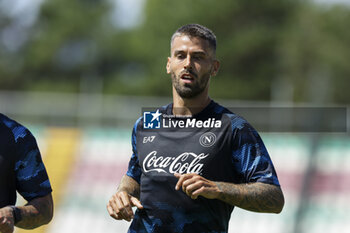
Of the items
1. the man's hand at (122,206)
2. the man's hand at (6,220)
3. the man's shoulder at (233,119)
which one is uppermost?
the man's shoulder at (233,119)

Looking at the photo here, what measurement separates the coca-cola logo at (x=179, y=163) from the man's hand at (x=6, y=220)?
96 centimetres

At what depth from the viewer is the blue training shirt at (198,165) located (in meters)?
4.14

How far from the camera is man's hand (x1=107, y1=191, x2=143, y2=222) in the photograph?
409 centimetres

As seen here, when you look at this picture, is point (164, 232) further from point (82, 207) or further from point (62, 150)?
point (62, 150)

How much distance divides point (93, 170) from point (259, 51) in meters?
35.7

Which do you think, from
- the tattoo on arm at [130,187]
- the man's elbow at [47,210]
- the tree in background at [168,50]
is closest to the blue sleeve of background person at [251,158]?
the tattoo on arm at [130,187]

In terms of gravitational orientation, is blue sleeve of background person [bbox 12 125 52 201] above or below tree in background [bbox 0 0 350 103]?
below

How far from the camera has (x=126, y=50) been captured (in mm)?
57312

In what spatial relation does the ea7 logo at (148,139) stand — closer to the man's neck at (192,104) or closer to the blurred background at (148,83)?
the man's neck at (192,104)

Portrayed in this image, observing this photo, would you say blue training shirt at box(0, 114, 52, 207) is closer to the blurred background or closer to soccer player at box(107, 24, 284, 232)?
soccer player at box(107, 24, 284, 232)

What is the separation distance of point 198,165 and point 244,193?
1.21ft

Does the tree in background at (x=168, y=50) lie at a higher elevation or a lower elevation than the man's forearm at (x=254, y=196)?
higher

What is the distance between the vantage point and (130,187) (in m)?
4.46

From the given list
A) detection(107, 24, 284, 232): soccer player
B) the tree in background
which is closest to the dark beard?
detection(107, 24, 284, 232): soccer player
